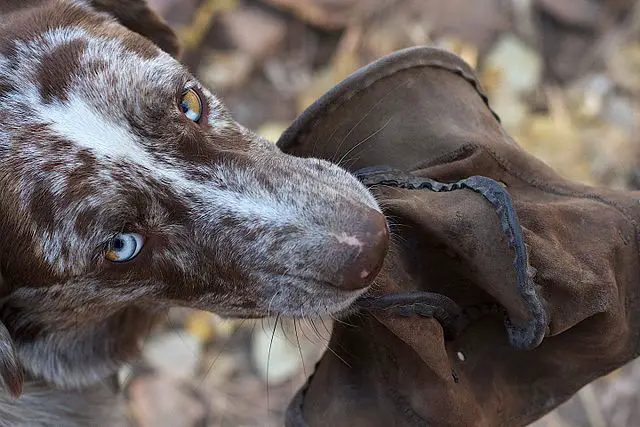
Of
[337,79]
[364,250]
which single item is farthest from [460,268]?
[337,79]

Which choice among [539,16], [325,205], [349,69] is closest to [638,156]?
[539,16]

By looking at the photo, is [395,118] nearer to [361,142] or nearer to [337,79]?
A: [361,142]

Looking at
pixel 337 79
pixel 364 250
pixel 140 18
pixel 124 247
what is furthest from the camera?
pixel 337 79

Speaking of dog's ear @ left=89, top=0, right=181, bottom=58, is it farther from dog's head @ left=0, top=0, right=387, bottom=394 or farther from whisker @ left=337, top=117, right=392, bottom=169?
whisker @ left=337, top=117, right=392, bottom=169

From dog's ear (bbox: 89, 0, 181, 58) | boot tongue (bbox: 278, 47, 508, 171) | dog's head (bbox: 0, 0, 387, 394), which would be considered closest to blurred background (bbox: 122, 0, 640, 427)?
dog's ear (bbox: 89, 0, 181, 58)

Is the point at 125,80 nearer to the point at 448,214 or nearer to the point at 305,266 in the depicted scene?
the point at 305,266

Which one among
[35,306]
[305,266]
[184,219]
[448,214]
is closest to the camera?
[448,214]

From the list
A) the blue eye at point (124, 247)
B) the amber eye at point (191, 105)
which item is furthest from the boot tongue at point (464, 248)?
the blue eye at point (124, 247)
